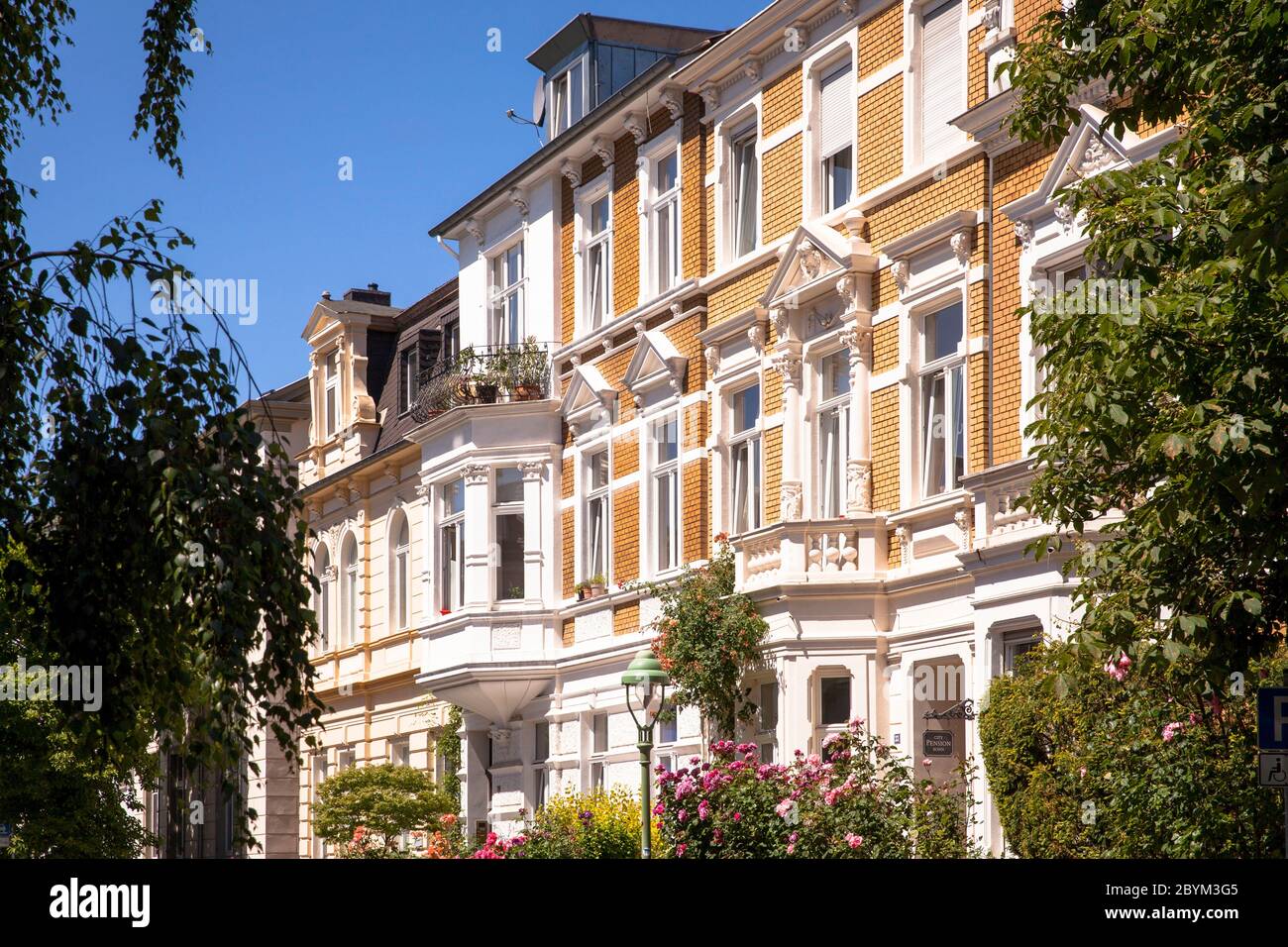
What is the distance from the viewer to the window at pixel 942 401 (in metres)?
18.9

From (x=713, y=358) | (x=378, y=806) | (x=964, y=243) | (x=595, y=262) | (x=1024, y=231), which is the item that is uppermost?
(x=595, y=262)

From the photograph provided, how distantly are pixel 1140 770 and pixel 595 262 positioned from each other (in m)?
15.5

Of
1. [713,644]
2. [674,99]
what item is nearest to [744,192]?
[674,99]

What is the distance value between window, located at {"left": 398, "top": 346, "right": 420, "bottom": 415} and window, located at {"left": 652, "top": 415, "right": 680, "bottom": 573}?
1038 centimetres

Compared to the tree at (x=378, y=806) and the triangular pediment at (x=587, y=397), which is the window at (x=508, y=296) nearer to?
the triangular pediment at (x=587, y=397)

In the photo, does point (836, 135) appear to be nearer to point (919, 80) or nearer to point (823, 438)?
point (919, 80)

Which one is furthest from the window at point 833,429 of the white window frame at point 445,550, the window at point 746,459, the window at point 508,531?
the white window frame at point 445,550

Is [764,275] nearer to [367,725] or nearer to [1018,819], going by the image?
[1018,819]

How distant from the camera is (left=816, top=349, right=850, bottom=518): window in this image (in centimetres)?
2084

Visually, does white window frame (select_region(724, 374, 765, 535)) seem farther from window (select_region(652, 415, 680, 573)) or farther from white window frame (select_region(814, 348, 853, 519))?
window (select_region(652, 415, 680, 573))

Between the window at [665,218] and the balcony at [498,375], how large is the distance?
9.87 ft

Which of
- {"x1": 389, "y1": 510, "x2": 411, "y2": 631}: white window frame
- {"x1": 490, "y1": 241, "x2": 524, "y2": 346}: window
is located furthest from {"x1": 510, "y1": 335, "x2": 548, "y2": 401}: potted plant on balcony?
{"x1": 389, "y1": 510, "x2": 411, "y2": 631}: white window frame

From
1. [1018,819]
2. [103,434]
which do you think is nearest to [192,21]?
[103,434]

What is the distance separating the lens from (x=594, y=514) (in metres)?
26.6
